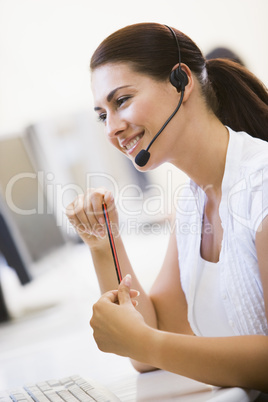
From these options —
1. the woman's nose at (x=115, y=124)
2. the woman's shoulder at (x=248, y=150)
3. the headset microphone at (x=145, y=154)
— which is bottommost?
the woman's shoulder at (x=248, y=150)

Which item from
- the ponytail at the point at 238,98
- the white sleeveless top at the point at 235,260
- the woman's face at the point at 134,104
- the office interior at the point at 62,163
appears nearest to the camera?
the white sleeveless top at the point at 235,260

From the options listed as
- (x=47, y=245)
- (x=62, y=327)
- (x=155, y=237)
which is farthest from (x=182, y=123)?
(x=155, y=237)

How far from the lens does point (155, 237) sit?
2.39 meters

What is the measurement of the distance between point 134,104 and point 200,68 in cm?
20

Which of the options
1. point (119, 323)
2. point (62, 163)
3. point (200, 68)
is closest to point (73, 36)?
point (62, 163)

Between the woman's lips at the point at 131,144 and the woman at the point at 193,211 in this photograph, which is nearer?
the woman at the point at 193,211

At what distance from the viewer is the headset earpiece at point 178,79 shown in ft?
3.32

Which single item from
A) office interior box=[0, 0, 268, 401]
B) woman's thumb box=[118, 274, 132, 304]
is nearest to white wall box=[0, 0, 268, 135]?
office interior box=[0, 0, 268, 401]

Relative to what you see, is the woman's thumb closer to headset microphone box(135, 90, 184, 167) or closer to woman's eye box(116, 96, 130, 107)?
headset microphone box(135, 90, 184, 167)

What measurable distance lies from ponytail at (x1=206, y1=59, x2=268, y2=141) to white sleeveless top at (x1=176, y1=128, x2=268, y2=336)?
7 centimetres

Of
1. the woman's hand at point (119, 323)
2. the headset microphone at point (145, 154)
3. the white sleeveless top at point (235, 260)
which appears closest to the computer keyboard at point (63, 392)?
the woman's hand at point (119, 323)

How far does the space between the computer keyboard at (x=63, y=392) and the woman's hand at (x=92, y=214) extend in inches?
13.1

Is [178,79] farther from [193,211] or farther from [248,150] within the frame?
[193,211]

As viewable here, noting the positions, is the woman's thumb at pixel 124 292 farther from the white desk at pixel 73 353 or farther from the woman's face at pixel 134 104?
the woman's face at pixel 134 104
